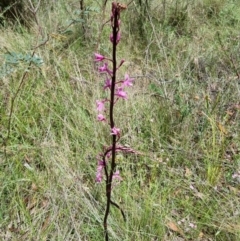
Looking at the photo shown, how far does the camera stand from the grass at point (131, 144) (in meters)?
1.75

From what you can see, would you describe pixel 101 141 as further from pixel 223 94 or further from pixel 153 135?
pixel 223 94

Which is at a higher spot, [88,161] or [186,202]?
[88,161]

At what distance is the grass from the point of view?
175 centimetres

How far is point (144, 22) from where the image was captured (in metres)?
3.54

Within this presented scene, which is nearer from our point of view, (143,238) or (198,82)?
(143,238)

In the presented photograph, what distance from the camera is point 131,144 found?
86.5 inches

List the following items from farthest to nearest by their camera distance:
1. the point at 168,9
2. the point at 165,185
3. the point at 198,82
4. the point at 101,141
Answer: the point at 168,9
the point at 198,82
the point at 101,141
the point at 165,185

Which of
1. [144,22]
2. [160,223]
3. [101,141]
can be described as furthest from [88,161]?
[144,22]

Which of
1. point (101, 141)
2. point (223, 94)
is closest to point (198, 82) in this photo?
point (223, 94)

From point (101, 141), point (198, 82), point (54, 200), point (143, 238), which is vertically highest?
point (198, 82)

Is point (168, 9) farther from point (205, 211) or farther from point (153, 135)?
point (205, 211)

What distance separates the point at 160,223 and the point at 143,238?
0.10 metres

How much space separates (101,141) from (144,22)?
1714 mm

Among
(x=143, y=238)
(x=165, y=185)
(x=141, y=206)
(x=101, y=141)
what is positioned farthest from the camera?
(x=101, y=141)
